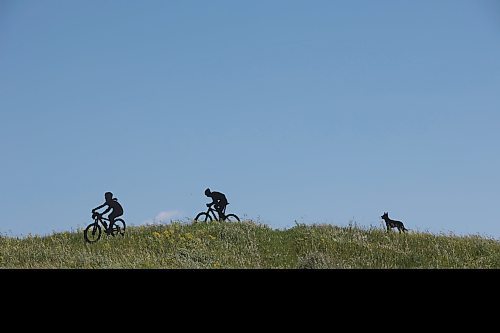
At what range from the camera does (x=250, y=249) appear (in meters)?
18.0

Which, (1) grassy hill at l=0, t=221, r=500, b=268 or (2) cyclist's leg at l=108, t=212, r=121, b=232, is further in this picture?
(2) cyclist's leg at l=108, t=212, r=121, b=232

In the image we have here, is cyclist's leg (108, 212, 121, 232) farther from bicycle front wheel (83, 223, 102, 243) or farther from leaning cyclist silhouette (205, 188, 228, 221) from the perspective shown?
leaning cyclist silhouette (205, 188, 228, 221)

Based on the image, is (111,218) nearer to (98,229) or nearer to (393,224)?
(98,229)

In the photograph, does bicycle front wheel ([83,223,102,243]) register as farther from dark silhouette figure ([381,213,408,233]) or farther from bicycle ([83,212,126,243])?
dark silhouette figure ([381,213,408,233])

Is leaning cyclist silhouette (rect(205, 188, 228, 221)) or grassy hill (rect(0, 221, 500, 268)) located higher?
leaning cyclist silhouette (rect(205, 188, 228, 221))

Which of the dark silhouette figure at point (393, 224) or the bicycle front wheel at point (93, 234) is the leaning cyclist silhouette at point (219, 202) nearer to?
the bicycle front wheel at point (93, 234)

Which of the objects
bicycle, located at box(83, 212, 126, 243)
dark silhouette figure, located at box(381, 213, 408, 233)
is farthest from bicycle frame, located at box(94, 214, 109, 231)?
dark silhouette figure, located at box(381, 213, 408, 233)

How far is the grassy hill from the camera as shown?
16.9 metres
